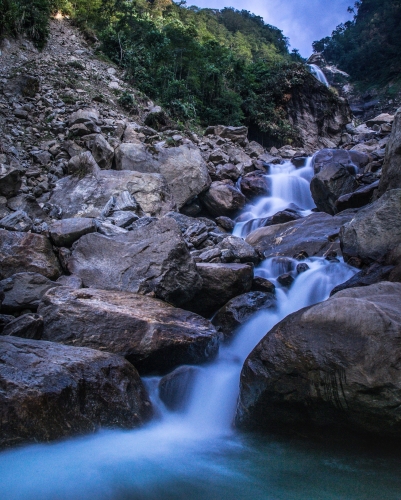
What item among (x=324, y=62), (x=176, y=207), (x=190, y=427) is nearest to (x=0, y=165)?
(x=176, y=207)

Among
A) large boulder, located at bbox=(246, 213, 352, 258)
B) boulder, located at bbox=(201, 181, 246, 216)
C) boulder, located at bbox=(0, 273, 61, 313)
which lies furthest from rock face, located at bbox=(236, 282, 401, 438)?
boulder, located at bbox=(201, 181, 246, 216)

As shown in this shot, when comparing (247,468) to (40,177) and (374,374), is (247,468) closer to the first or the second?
(374,374)

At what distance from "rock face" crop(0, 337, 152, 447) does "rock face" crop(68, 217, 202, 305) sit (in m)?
2.21

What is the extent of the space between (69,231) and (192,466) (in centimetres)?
528

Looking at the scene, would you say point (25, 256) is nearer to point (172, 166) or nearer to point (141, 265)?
point (141, 265)

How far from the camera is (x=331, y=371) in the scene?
3658 millimetres

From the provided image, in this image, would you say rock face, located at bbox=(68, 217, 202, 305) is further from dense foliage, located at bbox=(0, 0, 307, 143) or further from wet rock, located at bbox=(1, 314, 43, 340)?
dense foliage, located at bbox=(0, 0, 307, 143)

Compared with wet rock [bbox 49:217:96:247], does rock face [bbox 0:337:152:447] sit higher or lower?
lower

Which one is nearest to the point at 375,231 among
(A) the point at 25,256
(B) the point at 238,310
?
(B) the point at 238,310

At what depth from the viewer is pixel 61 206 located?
396 inches

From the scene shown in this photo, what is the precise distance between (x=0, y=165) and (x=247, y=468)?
347 inches

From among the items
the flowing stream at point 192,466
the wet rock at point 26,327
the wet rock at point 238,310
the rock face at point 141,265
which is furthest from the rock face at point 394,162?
the wet rock at point 26,327

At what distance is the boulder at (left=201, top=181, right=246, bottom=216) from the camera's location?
1332 cm

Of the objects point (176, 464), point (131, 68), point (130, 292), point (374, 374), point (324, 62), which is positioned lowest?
point (176, 464)
